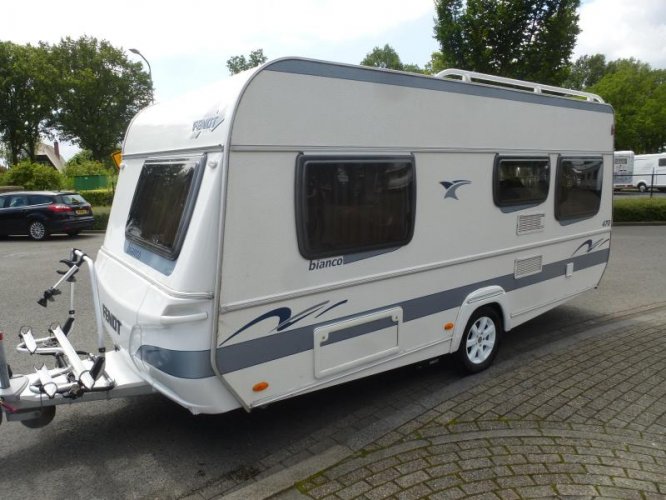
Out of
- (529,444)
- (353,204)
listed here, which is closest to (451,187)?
(353,204)

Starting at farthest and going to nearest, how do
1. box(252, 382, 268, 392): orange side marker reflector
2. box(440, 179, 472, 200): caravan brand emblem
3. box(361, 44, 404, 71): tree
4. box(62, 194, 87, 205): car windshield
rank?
box(361, 44, 404, 71): tree < box(62, 194, 87, 205): car windshield < box(440, 179, 472, 200): caravan brand emblem < box(252, 382, 268, 392): orange side marker reflector

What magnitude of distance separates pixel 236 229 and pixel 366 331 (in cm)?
137

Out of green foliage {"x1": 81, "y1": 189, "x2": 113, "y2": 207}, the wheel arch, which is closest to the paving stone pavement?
the wheel arch

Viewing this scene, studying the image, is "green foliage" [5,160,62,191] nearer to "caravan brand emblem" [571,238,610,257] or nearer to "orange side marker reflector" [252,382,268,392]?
"caravan brand emblem" [571,238,610,257]

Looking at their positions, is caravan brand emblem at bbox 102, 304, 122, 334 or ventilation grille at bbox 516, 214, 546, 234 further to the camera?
ventilation grille at bbox 516, 214, 546, 234

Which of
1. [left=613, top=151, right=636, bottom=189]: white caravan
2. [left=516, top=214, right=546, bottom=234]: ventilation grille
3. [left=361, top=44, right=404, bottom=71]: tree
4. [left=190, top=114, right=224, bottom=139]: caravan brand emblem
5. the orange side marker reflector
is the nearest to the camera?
[left=190, top=114, right=224, bottom=139]: caravan brand emblem

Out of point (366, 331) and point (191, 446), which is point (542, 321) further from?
point (191, 446)

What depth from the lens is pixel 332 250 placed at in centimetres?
372

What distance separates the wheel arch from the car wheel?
1379 centimetres

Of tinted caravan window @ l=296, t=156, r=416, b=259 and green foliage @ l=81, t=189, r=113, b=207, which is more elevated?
tinted caravan window @ l=296, t=156, r=416, b=259

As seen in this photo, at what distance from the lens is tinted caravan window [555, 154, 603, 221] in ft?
18.8

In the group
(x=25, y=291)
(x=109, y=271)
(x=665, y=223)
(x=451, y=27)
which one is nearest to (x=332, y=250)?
A: (x=109, y=271)

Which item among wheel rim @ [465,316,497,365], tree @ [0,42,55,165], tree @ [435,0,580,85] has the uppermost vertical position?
tree @ [0,42,55,165]

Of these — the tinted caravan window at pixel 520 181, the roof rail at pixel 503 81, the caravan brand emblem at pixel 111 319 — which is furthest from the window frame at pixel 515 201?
the caravan brand emblem at pixel 111 319
